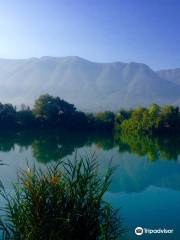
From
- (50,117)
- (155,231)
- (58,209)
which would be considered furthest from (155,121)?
(58,209)

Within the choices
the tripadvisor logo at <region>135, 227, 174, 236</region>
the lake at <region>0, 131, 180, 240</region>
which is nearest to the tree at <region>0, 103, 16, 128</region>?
the lake at <region>0, 131, 180, 240</region>

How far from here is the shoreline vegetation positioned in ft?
180

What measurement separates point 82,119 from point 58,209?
181ft

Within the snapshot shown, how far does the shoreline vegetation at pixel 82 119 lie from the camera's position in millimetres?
54875

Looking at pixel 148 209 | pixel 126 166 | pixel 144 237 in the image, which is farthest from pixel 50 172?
pixel 126 166

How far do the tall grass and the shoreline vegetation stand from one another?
50.6 metres

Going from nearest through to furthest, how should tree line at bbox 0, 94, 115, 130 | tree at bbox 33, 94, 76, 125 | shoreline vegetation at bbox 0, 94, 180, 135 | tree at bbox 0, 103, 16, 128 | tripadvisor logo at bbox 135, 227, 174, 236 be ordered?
tripadvisor logo at bbox 135, 227, 174, 236, tree at bbox 0, 103, 16, 128, shoreline vegetation at bbox 0, 94, 180, 135, tree line at bbox 0, 94, 115, 130, tree at bbox 33, 94, 76, 125

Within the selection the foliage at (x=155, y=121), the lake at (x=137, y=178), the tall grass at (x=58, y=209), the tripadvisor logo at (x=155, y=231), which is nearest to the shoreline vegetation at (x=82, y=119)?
the foliage at (x=155, y=121)

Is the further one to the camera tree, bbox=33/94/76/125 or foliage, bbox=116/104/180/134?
tree, bbox=33/94/76/125

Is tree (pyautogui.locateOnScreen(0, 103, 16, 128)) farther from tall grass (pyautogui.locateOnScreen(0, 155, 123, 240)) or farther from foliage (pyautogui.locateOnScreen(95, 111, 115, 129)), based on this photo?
tall grass (pyautogui.locateOnScreen(0, 155, 123, 240))

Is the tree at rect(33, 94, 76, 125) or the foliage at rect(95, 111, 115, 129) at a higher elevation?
the tree at rect(33, 94, 76, 125)

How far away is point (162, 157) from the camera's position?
29.4m

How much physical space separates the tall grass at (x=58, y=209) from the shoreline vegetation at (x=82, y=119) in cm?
5058

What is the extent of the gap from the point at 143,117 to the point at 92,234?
52.0 meters
